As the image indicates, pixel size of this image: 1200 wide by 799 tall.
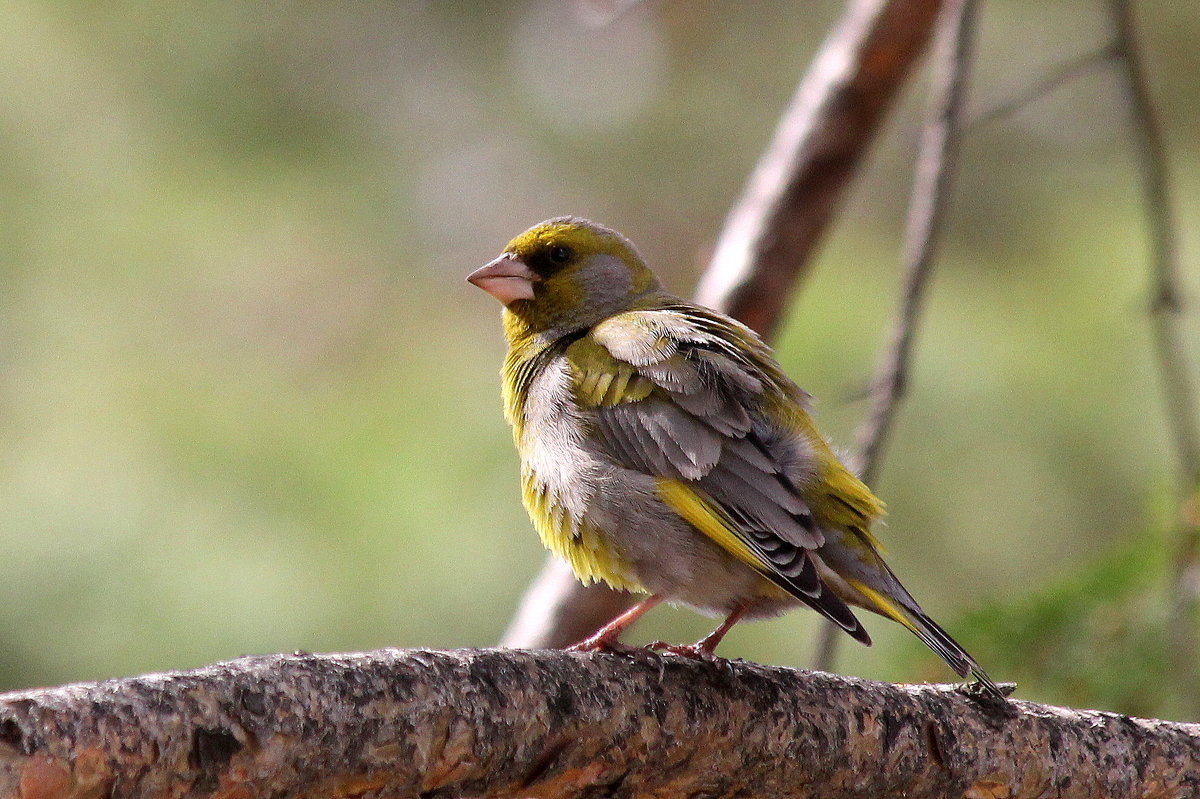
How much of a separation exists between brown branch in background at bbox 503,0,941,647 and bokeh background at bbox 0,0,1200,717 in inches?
20.7

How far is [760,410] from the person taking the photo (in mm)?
3385

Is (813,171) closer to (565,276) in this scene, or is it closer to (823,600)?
(565,276)

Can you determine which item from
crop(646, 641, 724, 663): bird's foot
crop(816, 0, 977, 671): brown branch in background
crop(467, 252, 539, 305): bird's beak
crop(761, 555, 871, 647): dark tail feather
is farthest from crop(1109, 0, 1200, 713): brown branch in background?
crop(467, 252, 539, 305): bird's beak

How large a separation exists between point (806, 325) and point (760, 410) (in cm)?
315

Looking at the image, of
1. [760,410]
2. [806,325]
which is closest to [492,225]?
[806,325]

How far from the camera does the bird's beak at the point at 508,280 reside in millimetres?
3986

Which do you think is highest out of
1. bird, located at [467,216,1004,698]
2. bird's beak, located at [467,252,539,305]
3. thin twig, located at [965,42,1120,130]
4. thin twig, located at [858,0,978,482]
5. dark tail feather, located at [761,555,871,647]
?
thin twig, located at [965,42,1120,130]

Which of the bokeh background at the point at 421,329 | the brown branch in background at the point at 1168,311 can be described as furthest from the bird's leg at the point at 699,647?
the brown branch in background at the point at 1168,311

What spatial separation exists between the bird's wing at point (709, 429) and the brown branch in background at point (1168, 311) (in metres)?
1.40

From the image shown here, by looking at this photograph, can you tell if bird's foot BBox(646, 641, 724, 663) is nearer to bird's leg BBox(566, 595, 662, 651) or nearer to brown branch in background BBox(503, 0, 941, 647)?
bird's leg BBox(566, 595, 662, 651)

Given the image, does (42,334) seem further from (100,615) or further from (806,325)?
(806,325)

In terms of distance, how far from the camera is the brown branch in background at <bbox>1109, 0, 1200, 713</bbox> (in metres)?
4.07

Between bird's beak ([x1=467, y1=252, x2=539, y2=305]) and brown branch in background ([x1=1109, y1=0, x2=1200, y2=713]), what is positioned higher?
brown branch in background ([x1=1109, y1=0, x2=1200, y2=713])

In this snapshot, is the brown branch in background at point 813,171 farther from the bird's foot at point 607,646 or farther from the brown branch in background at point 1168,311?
the bird's foot at point 607,646
